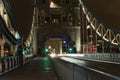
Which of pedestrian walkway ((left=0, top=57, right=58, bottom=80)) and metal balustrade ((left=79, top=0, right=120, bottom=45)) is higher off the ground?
metal balustrade ((left=79, top=0, right=120, bottom=45))

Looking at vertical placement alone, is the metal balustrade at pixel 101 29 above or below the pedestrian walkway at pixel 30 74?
above

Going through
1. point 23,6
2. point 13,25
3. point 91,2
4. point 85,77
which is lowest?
point 85,77

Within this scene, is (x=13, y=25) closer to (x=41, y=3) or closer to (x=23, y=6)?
(x=23, y=6)

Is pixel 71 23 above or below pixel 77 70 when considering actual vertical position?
above

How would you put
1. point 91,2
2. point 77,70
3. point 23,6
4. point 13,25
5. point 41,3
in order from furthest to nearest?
point 41,3
point 91,2
point 23,6
point 13,25
point 77,70

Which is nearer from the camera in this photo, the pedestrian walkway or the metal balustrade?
the pedestrian walkway

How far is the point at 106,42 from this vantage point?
118 m

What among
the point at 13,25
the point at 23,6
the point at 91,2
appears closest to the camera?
the point at 13,25

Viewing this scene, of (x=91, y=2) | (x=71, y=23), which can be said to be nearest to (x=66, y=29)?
(x=71, y=23)

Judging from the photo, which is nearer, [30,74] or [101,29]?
[30,74]

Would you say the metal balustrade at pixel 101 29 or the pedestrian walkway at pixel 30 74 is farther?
the metal balustrade at pixel 101 29

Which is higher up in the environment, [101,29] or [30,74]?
[101,29]

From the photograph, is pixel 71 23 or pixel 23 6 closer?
pixel 23 6

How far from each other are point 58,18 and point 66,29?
13.0 meters
